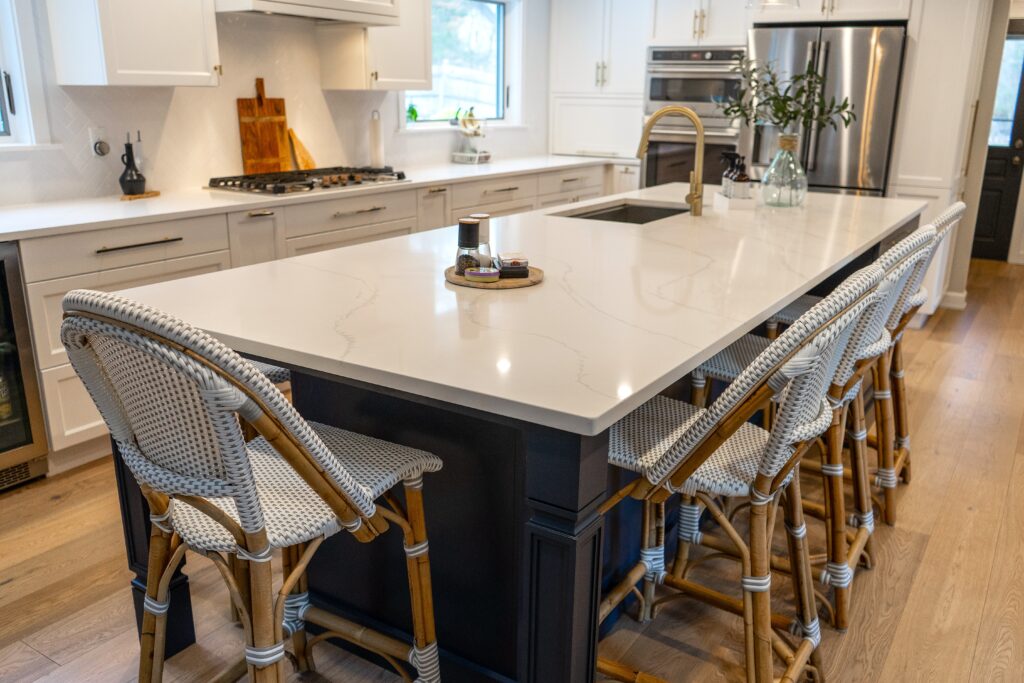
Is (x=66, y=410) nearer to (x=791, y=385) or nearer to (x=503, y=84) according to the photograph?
(x=791, y=385)

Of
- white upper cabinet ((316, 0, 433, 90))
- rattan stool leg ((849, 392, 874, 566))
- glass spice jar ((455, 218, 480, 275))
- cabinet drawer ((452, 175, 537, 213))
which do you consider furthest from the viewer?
cabinet drawer ((452, 175, 537, 213))

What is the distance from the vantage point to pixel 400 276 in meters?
2.04

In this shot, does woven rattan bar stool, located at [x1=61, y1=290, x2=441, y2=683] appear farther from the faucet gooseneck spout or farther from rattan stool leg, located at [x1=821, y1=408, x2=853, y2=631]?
the faucet gooseneck spout

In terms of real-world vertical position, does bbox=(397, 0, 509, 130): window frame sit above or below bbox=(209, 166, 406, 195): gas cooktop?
above

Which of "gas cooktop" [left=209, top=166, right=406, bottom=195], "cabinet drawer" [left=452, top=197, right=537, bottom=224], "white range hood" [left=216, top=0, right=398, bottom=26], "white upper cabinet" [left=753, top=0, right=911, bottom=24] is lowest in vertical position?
"cabinet drawer" [left=452, top=197, right=537, bottom=224]

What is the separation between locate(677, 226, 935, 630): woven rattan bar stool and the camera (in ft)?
5.75

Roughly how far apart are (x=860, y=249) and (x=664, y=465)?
1.36 meters

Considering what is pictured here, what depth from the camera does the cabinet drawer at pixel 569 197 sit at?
5.41m

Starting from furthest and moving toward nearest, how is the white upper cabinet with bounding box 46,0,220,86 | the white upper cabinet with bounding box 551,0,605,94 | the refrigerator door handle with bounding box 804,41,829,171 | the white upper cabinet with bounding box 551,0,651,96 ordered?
the white upper cabinet with bounding box 551,0,605,94 → the white upper cabinet with bounding box 551,0,651,96 → the refrigerator door handle with bounding box 804,41,829,171 → the white upper cabinet with bounding box 46,0,220,86

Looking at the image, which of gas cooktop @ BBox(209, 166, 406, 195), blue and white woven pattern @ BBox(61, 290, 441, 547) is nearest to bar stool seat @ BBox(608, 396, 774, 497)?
blue and white woven pattern @ BBox(61, 290, 441, 547)

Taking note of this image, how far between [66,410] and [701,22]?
437 centimetres

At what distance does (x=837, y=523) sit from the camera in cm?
210

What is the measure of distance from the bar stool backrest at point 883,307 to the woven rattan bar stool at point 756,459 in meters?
0.07

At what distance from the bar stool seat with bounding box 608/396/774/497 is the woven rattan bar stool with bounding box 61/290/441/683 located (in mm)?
385
